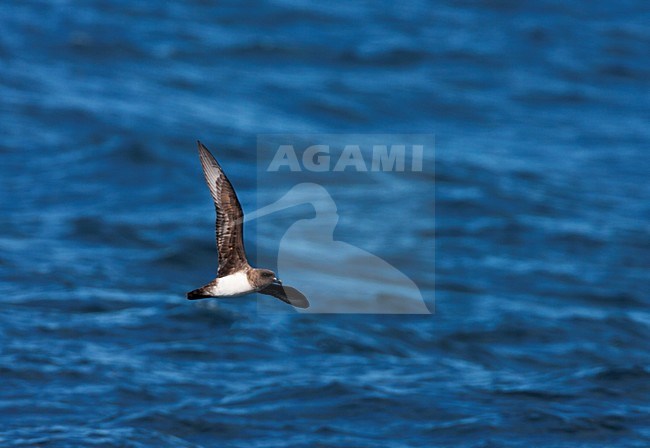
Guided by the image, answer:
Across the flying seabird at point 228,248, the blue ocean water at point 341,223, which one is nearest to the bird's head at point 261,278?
the flying seabird at point 228,248

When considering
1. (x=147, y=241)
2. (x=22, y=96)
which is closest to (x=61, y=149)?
(x=22, y=96)

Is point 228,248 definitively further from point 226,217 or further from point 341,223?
point 341,223

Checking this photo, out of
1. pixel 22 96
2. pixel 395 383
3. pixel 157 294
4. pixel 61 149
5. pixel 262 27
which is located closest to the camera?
pixel 395 383

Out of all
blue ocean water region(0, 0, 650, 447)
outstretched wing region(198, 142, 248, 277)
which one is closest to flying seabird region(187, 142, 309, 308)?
outstretched wing region(198, 142, 248, 277)

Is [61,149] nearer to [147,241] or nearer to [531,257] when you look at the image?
[147,241]

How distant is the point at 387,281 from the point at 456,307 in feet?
5.85

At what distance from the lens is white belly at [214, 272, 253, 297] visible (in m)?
11.1

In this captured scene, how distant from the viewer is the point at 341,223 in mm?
26688

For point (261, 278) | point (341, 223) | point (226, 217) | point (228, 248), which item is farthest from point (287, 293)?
point (341, 223)

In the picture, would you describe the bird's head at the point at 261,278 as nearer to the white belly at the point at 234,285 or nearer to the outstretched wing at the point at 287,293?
the white belly at the point at 234,285

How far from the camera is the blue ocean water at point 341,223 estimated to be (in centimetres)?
1847

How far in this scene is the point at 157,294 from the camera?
22547 millimetres

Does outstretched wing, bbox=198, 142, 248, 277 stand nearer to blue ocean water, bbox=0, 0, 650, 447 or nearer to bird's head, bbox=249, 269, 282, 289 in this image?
bird's head, bbox=249, 269, 282, 289

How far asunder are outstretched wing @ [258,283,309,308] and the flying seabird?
33 centimetres
